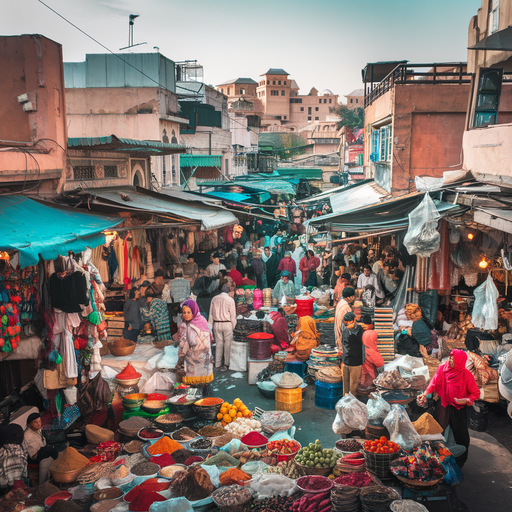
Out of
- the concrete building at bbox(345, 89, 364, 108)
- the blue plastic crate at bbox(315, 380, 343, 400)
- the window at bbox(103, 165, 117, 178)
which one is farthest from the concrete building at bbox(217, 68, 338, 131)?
the blue plastic crate at bbox(315, 380, 343, 400)

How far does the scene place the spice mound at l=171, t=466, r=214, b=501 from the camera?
501 cm

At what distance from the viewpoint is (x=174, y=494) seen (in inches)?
200

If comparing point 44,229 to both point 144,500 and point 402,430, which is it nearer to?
point 144,500

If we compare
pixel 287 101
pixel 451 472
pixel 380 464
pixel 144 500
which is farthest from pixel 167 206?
pixel 287 101

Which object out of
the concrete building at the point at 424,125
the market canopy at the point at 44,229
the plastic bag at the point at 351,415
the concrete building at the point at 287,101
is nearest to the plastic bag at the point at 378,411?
the plastic bag at the point at 351,415

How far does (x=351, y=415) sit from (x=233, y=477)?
1.73 meters

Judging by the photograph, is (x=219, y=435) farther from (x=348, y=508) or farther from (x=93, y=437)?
(x=348, y=508)

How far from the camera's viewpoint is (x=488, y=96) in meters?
9.74

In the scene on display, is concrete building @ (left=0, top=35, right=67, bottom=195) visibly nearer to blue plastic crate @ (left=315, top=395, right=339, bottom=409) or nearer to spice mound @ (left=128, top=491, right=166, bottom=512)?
spice mound @ (left=128, top=491, right=166, bottom=512)

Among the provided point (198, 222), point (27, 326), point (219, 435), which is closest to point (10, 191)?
point (27, 326)

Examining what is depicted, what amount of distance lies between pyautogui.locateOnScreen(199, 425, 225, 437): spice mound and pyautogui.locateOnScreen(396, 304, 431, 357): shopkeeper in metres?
3.66

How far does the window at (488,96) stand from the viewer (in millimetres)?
9531

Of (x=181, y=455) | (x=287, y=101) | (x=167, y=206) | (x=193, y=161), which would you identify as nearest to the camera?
(x=181, y=455)

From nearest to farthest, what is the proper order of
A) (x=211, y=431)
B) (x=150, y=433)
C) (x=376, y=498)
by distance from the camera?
1. (x=376, y=498)
2. (x=150, y=433)
3. (x=211, y=431)
